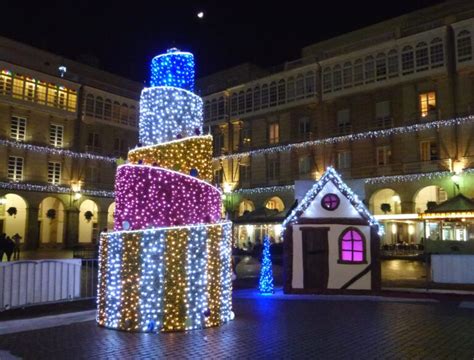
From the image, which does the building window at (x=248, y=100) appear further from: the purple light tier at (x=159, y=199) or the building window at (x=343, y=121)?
the purple light tier at (x=159, y=199)

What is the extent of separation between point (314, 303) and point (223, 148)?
31.7 metres

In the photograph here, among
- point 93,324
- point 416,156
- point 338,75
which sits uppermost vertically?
point 338,75

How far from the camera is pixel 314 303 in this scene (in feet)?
37.3

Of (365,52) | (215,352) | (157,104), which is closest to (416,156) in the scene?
(365,52)

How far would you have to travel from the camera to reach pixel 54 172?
38.7 m

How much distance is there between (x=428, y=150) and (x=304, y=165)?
9.26 m

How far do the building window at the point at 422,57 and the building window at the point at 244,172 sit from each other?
1556 centimetres

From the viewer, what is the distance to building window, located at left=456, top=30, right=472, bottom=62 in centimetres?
2913

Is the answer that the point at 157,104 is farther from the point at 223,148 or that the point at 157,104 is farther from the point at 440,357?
the point at 223,148

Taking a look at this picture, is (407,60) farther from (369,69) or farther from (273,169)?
(273,169)

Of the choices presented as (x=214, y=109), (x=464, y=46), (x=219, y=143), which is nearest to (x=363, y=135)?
(x=464, y=46)

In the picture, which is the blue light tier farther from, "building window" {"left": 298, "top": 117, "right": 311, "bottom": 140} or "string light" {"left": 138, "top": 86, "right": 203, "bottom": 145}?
"building window" {"left": 298, "top": 117, "right": 311, "bottom": 140}

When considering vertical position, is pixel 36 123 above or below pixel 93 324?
above

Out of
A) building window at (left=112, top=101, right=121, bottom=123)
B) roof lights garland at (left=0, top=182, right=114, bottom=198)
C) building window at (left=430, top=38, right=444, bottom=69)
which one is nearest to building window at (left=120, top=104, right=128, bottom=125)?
building window at (left=112, top=101, right=121, bottom=123)
